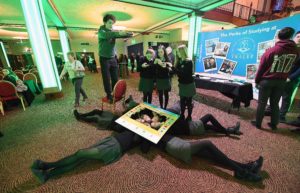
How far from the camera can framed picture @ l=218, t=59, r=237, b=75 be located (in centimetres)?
376

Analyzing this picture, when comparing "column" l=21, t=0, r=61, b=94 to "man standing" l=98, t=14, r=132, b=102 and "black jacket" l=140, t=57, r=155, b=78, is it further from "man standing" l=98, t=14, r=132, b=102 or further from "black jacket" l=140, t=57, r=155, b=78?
"black jacket" l=140, t=57, r=155, b=78

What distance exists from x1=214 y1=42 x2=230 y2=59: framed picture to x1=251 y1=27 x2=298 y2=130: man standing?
1.98 metres

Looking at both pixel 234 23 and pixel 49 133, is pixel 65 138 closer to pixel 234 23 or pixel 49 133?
pixel 49 133

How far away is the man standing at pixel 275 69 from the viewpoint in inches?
75.8

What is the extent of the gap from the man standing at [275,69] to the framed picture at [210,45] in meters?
2.34

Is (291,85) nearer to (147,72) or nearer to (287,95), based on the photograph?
(287,95)

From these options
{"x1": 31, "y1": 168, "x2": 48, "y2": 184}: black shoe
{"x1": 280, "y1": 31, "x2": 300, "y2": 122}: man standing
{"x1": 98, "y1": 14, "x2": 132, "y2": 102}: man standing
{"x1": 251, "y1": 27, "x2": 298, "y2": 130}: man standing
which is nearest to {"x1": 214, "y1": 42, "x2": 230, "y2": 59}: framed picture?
{"x1": 280, "y1": 31, "x2": 300, "y2": 122}: man standing

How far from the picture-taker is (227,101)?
365 cm

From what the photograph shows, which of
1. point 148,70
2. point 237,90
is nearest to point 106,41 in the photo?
point 148,70

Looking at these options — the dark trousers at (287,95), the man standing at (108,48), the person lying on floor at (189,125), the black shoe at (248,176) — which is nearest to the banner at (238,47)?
the dark trousers at (287,95)

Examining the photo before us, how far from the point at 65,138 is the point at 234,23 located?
9439 mm

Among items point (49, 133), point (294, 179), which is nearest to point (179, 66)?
point (294, 179)

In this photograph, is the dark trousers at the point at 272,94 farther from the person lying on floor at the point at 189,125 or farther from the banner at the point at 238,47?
the banner at the point at 238,47

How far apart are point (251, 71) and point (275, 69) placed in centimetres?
153
